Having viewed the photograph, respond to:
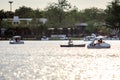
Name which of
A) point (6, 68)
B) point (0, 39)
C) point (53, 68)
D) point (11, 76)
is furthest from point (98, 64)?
point (0, 39)

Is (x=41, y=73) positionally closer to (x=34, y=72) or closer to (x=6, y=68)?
(x=34, y=72)

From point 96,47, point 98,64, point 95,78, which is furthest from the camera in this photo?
point 96,47

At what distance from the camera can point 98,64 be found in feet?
244

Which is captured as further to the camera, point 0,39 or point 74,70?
point 0,39

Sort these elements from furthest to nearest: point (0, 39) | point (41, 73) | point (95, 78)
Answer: point (0, 39) < point (41, 73) < point (95, 78)

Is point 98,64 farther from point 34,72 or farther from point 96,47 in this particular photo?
point 96,47

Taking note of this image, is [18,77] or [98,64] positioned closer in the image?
[18,77]

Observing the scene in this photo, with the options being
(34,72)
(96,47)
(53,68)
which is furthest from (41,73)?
(96,47)

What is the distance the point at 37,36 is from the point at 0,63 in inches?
4563

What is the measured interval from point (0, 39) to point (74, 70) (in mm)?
127068

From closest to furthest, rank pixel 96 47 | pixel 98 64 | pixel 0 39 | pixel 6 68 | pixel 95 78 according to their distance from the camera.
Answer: pixel 95 78 → pixel 6 68 → pixel 98 64 → pixel 96 47 → pixel 0 39

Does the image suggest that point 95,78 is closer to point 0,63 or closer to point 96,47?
point 0,63

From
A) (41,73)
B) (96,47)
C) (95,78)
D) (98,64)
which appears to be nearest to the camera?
(95,78)

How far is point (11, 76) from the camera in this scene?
5847 cm
